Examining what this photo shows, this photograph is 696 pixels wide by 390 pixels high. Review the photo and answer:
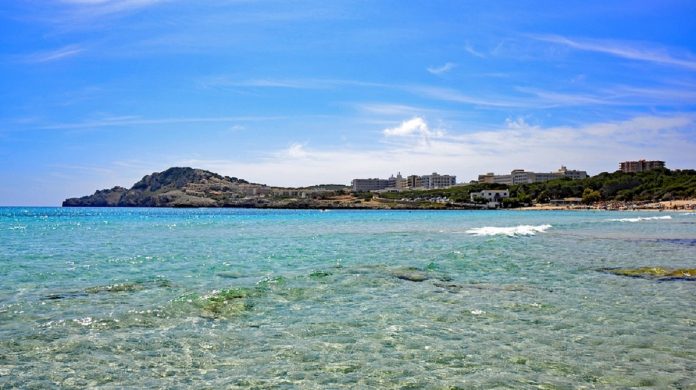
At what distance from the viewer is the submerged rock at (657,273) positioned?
1745 cm

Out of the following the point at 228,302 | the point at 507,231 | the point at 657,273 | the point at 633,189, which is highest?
the point at 633,189

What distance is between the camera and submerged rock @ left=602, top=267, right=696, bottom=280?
1745 cm

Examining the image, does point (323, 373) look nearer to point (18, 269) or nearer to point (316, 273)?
point (316, 273)

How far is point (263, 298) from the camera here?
13.6 meters

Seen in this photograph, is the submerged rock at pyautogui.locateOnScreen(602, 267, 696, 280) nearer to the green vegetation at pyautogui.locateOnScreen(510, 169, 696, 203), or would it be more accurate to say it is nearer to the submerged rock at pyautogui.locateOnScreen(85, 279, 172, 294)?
the submerged rock at pyautogui.locateOnScreen(85, 279, 172, 294)

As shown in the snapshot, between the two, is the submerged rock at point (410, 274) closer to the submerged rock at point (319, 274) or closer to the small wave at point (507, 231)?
the submerged rock at point (319, 274)

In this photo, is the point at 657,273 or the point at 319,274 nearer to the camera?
the point at 319,274

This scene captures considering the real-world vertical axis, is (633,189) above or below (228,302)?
above

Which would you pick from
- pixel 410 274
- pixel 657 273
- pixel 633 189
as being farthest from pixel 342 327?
pixel 633 189

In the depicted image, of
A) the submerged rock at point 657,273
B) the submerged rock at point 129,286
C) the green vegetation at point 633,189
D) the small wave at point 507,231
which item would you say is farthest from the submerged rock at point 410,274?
the green vegetation at point 633,189

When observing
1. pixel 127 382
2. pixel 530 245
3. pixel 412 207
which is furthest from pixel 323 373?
pixel 412 207

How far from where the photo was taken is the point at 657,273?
18.3 m

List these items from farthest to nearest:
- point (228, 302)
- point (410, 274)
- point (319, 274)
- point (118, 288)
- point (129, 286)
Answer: point (410, 274), point (319, 274), point (129, 286), point (118, 288), point (228, 302)

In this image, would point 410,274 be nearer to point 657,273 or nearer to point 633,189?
point 657,273
